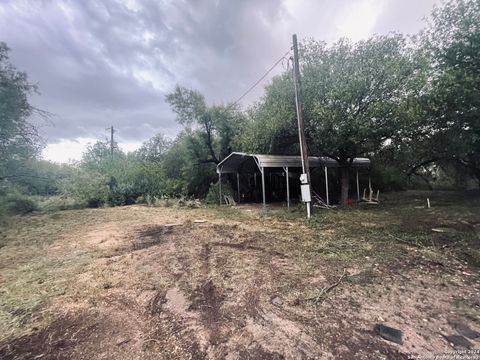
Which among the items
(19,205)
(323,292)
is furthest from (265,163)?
(19,205)

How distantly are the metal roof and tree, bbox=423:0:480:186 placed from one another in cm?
465

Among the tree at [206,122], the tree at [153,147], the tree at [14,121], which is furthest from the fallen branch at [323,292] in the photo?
the tree at [153,147]

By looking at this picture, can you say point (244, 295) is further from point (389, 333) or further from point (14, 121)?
point (14, 121)

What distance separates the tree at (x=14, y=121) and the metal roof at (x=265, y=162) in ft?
28.9

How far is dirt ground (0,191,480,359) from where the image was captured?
82.4 inches

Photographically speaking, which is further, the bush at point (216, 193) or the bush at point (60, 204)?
the bush at point (216, 193)

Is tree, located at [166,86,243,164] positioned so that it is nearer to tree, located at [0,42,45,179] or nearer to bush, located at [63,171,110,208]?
bush, located at [63,171,110,208]

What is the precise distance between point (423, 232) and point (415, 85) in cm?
597

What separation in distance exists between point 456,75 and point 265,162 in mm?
7589

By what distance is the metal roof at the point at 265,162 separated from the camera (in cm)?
1051

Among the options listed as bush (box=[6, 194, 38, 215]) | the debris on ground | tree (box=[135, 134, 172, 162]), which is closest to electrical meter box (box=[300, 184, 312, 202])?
the debris on ground

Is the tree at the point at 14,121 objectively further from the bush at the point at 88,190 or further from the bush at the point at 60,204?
the bush at the point at 88,190

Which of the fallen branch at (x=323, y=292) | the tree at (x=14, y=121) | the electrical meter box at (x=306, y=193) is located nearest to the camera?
the fallen branch at (x=323, y=292)

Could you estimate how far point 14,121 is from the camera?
998cm
